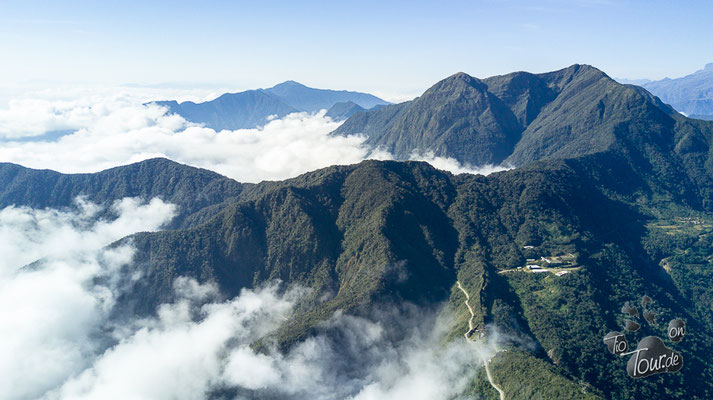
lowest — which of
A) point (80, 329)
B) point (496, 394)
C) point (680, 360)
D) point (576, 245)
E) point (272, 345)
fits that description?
point (80, 329)

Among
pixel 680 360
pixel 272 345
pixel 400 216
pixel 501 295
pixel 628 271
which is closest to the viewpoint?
pixel 680 360

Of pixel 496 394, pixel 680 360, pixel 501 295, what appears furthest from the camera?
pixel 501 295

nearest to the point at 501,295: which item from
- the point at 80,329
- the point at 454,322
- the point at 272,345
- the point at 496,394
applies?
the point at 454,322

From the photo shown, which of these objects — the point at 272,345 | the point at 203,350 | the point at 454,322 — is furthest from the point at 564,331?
the point at 203,350

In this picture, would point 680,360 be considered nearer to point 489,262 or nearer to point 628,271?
point 489,262

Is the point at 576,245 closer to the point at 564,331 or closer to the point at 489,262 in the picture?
the point at 489,262

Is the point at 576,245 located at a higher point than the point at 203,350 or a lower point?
higher

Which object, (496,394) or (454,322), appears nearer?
(496,394)

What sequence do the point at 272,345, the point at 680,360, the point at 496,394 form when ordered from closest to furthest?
the point at 680,360 < the point at 496,394 < the point at 272,345

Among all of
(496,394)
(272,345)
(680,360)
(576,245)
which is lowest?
(272,345)
